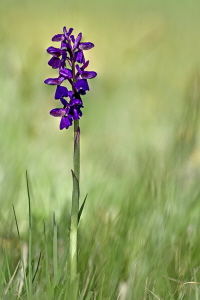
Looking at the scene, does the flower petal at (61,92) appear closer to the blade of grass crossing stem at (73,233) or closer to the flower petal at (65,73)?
the flower petal at (65,73)

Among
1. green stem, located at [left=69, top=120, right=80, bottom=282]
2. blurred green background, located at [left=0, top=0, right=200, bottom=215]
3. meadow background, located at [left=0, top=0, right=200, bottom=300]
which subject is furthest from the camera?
blurred green background, located at [left=0, top=0, right=200, bottom=215]

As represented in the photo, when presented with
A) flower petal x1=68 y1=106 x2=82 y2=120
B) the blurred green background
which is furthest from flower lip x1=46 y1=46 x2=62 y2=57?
the blurred green background

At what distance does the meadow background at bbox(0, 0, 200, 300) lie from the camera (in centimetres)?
162

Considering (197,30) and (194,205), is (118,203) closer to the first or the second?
(194,205)

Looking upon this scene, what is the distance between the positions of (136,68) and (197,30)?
1.54 m

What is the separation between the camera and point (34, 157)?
8.89 feet

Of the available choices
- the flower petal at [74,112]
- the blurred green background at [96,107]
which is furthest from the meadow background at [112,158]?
the flower petal at [74,112]

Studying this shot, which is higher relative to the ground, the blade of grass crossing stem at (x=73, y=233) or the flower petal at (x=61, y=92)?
the flower petal at (x=61, y=92)

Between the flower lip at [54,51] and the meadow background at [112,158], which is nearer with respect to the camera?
the flower lip at [54,51]

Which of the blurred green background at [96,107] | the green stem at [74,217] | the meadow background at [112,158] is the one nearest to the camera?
the green stem at [74,217]

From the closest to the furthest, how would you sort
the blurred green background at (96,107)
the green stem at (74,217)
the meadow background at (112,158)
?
the green stem at (74,217) → the meadow background at (112,158) → the blurred green background at (96,107)

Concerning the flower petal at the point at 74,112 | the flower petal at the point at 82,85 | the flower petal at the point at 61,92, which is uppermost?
the flower petal at the point at 82,85

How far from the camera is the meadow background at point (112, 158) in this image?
1623 millimetres

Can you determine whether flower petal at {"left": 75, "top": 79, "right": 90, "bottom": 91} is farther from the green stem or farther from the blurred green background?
the blurred green background
